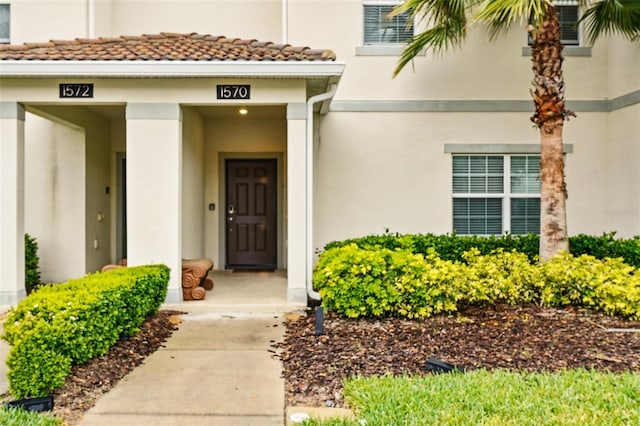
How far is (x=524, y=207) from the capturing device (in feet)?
32.6

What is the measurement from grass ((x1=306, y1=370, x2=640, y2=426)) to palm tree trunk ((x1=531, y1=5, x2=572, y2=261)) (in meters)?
3.49

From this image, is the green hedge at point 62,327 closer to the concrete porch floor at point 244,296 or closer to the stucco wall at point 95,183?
the concrete porch floor at point 244,296

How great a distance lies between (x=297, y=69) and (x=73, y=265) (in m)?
6.10

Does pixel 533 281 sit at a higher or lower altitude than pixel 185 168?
lower

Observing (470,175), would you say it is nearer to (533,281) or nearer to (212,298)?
(533,281)

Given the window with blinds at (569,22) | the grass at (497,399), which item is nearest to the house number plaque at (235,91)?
the grass at (497,399)

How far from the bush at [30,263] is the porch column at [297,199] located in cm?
499

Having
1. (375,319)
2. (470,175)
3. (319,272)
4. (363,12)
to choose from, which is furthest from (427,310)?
(363,12)

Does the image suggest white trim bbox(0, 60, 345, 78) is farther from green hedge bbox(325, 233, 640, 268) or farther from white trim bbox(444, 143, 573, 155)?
white trim bbox(444, 143, 573, 155)

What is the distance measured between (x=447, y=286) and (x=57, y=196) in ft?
25.7

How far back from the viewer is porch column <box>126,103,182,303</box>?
7.79 m

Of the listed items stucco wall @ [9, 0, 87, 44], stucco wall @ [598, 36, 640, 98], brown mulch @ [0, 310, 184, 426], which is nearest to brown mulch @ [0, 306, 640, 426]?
brown mulch @ [0, 310, 184, 426]

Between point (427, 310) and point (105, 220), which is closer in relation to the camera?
point (427, 310)

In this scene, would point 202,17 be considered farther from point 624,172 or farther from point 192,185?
point 624,172
